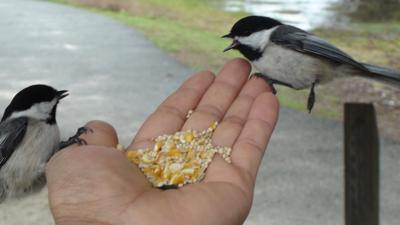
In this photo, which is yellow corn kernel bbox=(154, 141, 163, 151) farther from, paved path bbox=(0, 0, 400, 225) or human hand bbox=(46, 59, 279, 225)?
paved path bbox=(0, 0, 400, 225)

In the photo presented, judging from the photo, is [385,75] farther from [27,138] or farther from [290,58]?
[27,138]

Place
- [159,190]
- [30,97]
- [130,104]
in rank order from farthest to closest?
[130,104], [30,97], [159,190]

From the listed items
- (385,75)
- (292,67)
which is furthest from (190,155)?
(385,75)

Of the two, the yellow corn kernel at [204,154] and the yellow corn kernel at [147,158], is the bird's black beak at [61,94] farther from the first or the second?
the yellow corn kernel at [204,154]

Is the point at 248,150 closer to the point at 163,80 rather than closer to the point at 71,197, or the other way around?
the point at 71,197

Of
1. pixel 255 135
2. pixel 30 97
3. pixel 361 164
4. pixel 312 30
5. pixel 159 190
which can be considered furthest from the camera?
pixel 312 30
